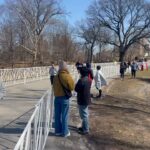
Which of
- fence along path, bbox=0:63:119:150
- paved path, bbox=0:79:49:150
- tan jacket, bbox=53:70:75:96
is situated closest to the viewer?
fence along path, bbox=0:63:119:150

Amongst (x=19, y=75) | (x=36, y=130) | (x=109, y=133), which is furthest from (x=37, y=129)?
(x=19, y=75)

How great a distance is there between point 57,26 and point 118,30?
23589mm

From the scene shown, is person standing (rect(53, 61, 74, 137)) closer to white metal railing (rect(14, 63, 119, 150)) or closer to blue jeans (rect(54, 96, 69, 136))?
blue jeans (rect(54, 96, 69, 136))

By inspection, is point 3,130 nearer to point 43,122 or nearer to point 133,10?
point 43,122

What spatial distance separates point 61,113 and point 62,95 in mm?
487

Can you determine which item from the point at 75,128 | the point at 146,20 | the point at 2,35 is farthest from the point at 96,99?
the point at 146,20

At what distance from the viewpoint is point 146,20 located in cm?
9081

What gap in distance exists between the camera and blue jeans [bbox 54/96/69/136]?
11.0m

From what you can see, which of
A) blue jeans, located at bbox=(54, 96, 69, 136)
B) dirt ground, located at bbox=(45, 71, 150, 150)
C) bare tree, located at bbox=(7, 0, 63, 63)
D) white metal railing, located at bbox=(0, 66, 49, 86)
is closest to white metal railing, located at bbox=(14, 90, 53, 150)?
blue jeans, located at bbox=(54, 96, 69, 136)

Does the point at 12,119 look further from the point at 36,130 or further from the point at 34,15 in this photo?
the point at 34,15

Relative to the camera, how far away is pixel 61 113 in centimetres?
1116

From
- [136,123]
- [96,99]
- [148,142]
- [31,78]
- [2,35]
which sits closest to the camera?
[148,142]

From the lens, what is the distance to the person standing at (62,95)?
10938mm

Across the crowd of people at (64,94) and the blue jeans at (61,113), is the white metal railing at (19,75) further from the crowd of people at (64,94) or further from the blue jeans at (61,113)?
the blue jeans at (61,113)
